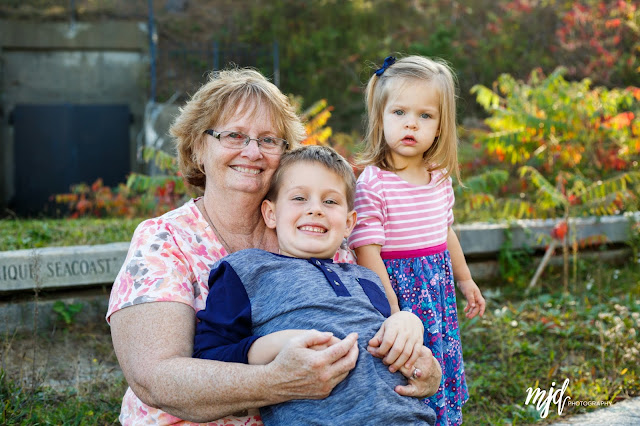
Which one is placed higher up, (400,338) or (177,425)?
(400,338)

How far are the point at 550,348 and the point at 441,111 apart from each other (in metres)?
2.76

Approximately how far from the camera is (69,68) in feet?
44.4

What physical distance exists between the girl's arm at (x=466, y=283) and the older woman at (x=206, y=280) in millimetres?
888

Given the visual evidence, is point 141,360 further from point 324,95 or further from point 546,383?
point 324,95

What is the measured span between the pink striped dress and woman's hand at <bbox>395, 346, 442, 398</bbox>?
573 mm

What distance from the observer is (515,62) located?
43.3 ft

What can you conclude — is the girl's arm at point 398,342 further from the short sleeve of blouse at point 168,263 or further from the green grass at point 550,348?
the green grass at point 550,348

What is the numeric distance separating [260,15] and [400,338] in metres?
12.0

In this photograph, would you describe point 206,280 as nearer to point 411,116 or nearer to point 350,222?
point 350,222

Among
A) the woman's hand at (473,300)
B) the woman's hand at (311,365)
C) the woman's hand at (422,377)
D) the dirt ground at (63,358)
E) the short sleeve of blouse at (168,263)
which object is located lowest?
the dirt ground at (63,358)

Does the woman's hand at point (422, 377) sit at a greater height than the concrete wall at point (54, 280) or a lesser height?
greater

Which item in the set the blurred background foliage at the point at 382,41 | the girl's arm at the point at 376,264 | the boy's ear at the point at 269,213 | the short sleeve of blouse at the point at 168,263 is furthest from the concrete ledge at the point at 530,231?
the short sleeve of blouse at the point at 168,263

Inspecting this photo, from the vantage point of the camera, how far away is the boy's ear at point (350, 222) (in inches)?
108

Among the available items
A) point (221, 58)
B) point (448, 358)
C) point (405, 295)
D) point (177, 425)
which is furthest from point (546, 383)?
point (221, 58)
